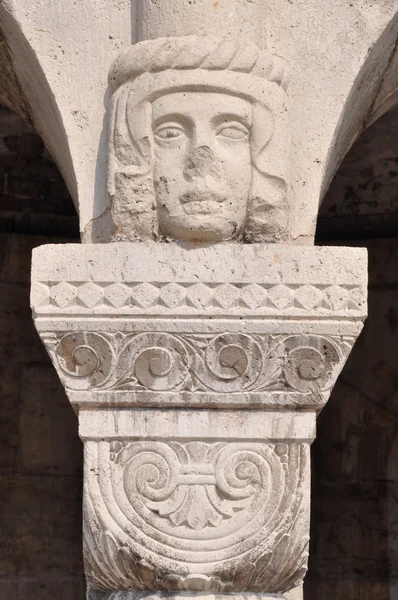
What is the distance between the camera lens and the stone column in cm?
289

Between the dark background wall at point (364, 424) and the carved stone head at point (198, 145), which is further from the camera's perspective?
the dark background wall at point (364, 424)

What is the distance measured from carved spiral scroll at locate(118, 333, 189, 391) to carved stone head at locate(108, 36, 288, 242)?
0.25 metres

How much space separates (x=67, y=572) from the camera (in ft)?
15.9

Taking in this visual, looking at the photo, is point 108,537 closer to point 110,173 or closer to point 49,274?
point 49,274

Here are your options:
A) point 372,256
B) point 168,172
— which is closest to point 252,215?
point 168,172

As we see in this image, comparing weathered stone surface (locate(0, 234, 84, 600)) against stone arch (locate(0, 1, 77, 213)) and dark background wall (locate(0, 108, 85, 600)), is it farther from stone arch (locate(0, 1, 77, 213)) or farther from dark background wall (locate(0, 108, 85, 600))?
stone arch (locate(0, 1, 77, 213))

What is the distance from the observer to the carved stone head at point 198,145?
2902mm

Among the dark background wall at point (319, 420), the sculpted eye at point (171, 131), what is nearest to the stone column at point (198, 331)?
the sculpted eye at point (171, 131)

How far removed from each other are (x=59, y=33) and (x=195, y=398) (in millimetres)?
978

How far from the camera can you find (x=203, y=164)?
2.88 meters

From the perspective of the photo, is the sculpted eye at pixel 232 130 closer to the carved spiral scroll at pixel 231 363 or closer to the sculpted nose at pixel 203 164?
the sculpted nose at pixel 203 164

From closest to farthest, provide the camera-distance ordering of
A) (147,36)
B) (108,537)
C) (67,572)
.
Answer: (108,537), (147,36), (67,572)

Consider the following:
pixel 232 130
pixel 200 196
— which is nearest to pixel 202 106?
pixel 232 130

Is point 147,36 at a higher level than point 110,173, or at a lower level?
higher
